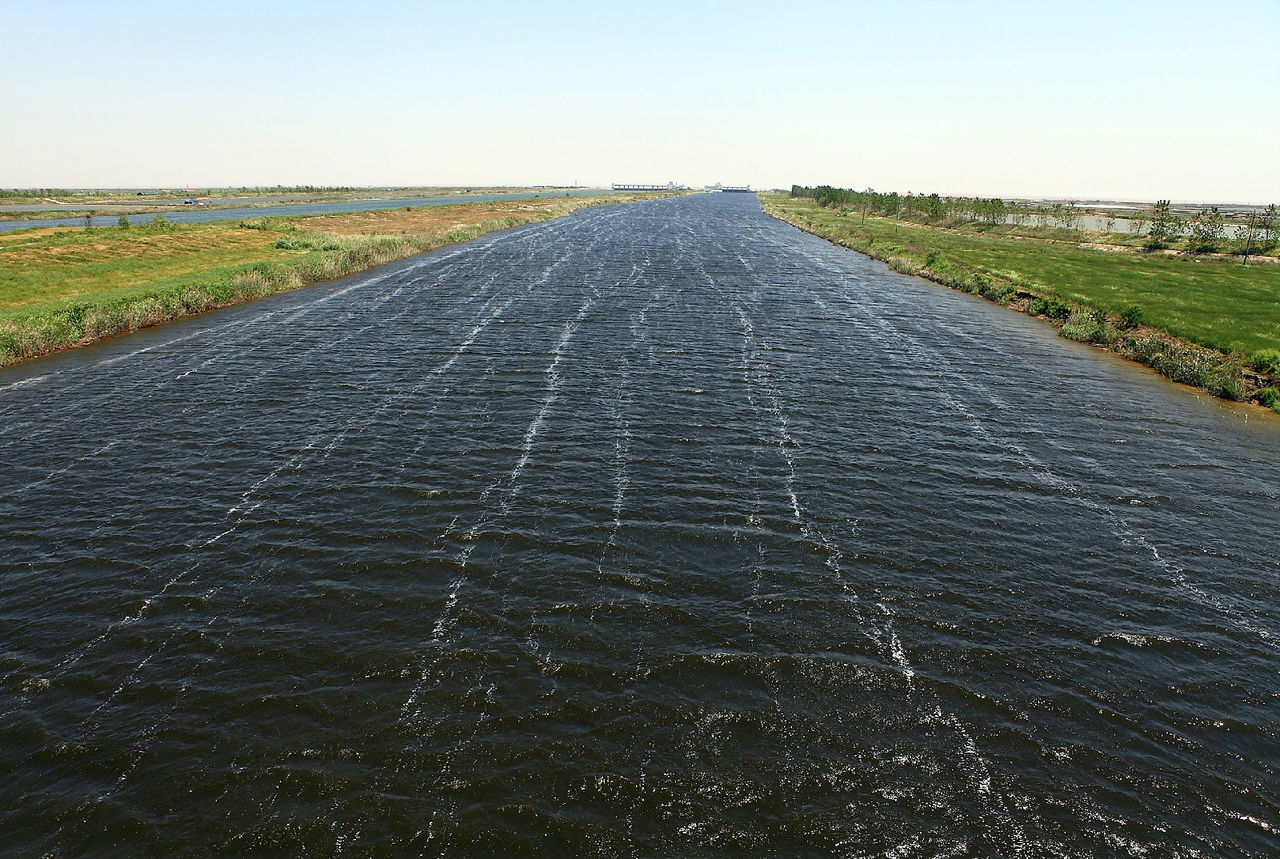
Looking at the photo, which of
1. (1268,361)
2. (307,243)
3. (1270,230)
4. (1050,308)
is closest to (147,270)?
(307,243)

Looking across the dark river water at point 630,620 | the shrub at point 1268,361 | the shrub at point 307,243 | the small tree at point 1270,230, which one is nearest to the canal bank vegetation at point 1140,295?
the shrub at point 1268,361

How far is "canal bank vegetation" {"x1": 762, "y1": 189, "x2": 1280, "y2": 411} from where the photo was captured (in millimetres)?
39719

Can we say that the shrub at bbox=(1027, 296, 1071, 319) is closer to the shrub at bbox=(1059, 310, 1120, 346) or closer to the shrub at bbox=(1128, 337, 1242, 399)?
the shrub at bbox=(1059, 310, 1120, 346)

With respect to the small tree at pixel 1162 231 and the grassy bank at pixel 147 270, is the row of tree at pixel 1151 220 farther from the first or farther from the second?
the grassy bank at pixel 147 270

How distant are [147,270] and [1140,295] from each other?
99.5m

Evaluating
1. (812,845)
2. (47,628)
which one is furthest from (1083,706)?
(47,628)

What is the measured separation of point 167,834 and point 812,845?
455 inches

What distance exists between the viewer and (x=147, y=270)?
6581 cm

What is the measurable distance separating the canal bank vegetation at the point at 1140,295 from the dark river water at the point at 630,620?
6.73 m

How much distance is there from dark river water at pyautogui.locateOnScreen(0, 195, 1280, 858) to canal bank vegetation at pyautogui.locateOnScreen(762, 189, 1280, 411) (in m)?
6.73

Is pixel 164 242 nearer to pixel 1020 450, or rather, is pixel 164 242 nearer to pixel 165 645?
pixel 165 645

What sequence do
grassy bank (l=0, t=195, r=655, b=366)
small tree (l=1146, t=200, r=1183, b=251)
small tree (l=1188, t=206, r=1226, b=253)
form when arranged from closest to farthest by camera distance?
1. grassy bank (l=0, t=195, r=655, b=366)
2. small tree (l=1188, t=206, r=1226, b=253)
3. small tree (l=1146, t=200, r=1183, b=251)

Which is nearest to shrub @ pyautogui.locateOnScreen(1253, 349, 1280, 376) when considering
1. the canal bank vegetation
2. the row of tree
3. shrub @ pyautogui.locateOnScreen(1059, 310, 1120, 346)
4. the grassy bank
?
the canal bank vegetation

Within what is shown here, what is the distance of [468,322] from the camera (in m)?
50.8
